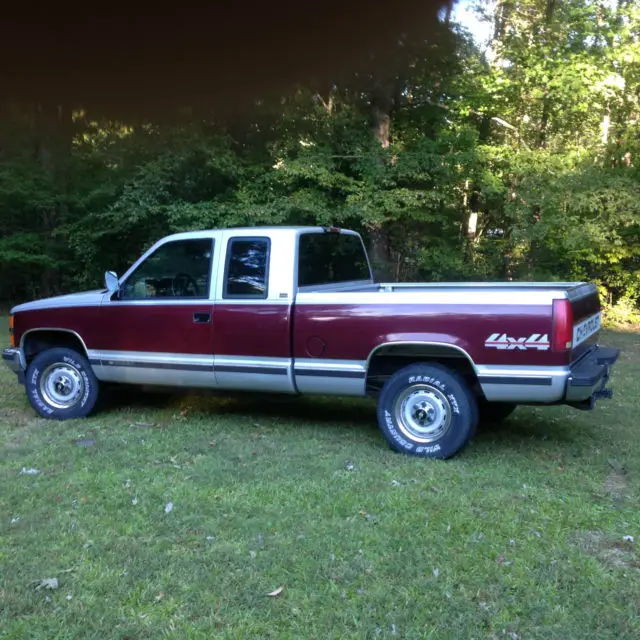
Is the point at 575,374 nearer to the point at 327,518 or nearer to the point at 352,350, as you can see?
the point at 352,350

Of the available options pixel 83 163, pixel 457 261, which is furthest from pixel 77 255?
pixel 457 261

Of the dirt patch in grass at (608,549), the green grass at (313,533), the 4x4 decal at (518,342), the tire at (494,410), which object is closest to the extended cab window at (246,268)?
the green grass at (313,533)

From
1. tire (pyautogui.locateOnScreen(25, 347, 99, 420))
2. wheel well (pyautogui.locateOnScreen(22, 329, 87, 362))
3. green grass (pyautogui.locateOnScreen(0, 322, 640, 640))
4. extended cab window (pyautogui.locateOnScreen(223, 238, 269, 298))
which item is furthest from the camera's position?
wheel well (pyautogui.locateOnScreen(22, 329, 87, 362))

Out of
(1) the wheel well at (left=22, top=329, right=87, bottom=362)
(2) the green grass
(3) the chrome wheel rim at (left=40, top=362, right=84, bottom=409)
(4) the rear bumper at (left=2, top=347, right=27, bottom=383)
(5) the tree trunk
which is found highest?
(5) the tree trunk

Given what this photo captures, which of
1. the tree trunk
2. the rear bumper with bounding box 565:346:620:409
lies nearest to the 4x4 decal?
the rear bumper with bounding box 565:346:620:409

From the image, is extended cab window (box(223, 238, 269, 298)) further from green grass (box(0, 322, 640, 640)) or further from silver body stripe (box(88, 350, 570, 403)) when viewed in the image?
green grass (box(0, 322, 640, 640))

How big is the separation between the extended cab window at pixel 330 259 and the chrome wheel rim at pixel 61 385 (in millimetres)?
2566

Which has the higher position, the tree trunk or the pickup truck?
the tree trunk

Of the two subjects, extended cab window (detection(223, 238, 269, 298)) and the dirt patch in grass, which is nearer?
the dirt patch in grass

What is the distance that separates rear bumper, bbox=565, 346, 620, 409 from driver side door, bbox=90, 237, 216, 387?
305 cm

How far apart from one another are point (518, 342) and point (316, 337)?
5.39ft

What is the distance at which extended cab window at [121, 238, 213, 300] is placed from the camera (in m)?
5.93

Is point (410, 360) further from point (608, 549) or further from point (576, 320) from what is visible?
point (608, 549)

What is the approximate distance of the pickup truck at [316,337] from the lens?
4.73 meters
